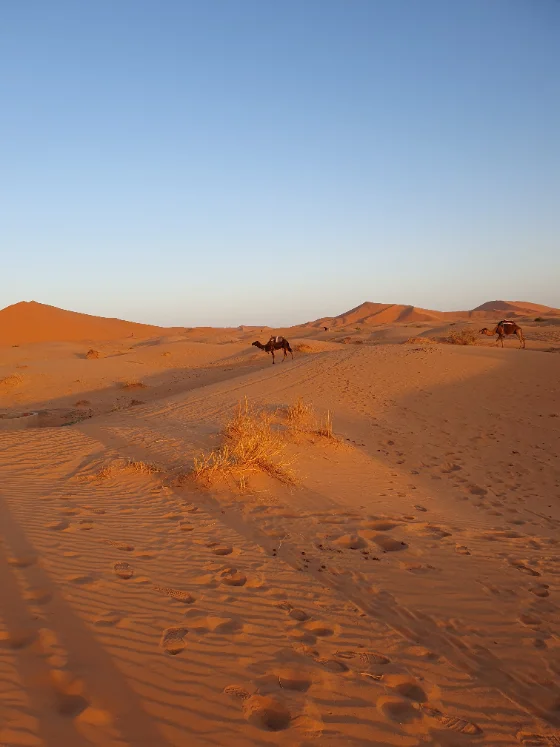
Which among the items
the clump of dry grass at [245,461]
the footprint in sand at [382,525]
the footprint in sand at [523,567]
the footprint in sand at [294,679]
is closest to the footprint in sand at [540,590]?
the footprint in sand at [523,567]

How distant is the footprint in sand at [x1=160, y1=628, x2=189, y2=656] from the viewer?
3.02m

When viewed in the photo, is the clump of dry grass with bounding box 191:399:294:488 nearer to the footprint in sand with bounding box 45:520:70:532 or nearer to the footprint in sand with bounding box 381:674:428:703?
the footprint in sand with bounding box 45:520:70:532

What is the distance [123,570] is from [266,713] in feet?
6.55

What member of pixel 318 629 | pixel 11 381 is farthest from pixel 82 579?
pixel 11 381

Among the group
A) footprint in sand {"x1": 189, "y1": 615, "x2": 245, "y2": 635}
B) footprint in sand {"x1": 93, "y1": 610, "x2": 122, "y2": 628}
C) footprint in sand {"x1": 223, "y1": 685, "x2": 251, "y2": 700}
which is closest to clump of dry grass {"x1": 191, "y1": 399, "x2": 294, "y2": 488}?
footprint in sand {"x1": 189, "y1": 615, "x2": 245, "y2": 635}

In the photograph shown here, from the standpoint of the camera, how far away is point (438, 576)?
423 centimetres

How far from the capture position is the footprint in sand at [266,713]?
2.46m

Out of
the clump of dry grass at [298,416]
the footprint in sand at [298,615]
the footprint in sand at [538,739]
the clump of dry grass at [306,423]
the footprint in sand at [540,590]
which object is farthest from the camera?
the clump of dry grass at [298,416]

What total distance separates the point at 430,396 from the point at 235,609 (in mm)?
10699

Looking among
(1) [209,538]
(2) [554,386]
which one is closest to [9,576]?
(1) [209,538]

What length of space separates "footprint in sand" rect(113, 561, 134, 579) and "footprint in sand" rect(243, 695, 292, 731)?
1.76 meters

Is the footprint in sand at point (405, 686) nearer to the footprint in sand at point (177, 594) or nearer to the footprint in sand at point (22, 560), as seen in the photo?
the footprint in sand at point (177, 594)

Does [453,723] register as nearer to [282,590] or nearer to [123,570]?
[282,590]

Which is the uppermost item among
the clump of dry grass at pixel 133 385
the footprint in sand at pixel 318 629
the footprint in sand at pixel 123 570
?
the clump of dry grass at pixel 133 385
